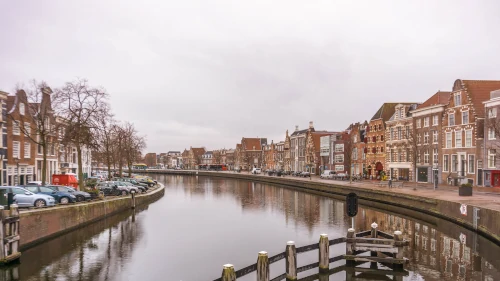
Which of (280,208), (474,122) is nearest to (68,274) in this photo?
(280,208)

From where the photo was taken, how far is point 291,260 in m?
16.0

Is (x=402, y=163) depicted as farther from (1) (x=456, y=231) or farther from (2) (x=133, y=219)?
(2) (x=133, y=219)

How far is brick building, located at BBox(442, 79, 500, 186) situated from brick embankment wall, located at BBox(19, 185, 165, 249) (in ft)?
142

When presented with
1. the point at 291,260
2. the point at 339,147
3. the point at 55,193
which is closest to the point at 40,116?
the point at 55,193

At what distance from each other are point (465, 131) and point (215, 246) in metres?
A: 43.6

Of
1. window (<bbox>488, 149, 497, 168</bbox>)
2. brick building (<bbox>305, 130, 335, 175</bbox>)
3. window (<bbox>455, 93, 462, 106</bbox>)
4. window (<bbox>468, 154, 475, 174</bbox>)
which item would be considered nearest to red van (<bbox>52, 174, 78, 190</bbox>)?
window (<bbox>488, 149, 497, 168</bbox>)

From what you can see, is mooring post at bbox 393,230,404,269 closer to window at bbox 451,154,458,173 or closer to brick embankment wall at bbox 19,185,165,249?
brick embankment wall at bbox 19,185,165,249

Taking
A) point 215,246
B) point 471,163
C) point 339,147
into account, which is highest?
point 339,147

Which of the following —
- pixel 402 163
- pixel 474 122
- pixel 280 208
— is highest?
pixel 474 122

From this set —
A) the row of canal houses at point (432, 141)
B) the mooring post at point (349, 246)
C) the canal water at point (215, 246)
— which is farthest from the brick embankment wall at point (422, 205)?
the mooring post at point (349, 246)

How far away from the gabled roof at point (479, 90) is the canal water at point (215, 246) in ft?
77.7

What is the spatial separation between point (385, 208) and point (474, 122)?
65.2ft

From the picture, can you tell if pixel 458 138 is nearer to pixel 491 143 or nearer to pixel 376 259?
pixel 491 143

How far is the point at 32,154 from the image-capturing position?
1944 inches
